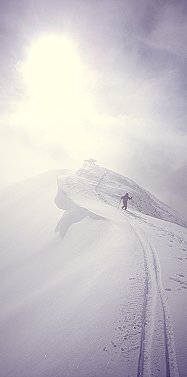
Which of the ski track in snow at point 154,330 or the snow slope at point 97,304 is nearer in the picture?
the ski track in snow at point 154,330

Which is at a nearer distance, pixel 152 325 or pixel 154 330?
pixel 154 330

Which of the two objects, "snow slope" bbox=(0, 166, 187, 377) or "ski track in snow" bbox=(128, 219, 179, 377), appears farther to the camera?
"snow slope" bbox=(0, 166, 187, 377)

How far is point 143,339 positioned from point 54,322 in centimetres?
464

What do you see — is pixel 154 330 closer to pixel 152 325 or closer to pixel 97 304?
pixel 152 325

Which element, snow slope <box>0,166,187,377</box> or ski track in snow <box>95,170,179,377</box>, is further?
snow slope <box>0,166,187,377</box>

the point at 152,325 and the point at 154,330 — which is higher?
the point at 152,325

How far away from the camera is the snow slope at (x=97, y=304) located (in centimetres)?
894

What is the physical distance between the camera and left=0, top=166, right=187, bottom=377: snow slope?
29.3ft

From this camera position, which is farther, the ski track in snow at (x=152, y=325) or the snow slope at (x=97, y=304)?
the snow slope at (x=97, y=304)

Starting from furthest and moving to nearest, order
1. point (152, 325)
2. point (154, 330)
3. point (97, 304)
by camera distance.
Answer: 1. point (97, 304)
2. point (152, 325)
3. point (154, 330)

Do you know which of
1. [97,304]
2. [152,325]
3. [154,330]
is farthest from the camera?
[97,304]

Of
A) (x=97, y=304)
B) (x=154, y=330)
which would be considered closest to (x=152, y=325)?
(x=154, y=330)

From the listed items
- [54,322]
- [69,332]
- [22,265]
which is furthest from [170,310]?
[22,265]

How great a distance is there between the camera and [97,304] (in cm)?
1183
